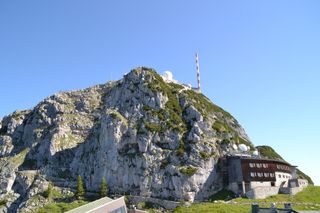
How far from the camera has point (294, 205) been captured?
94688 millimetres

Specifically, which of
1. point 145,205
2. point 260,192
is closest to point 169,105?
point 145,205

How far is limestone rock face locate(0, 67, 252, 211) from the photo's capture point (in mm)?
120188

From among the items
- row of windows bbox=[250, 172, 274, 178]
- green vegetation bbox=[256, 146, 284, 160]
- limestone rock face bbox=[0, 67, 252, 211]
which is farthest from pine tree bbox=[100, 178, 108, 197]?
green vegetation bbox=[256, 146, 284, 160]

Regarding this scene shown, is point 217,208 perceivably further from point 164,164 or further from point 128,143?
point 128,143

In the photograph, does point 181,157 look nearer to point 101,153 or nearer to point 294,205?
point 101,153

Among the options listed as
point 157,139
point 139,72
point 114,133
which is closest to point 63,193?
point 114,133

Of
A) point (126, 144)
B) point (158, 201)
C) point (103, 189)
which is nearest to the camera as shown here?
point (158, 201)

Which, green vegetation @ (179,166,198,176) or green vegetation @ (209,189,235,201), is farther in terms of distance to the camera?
green vegetation @ (179,166,198,176)

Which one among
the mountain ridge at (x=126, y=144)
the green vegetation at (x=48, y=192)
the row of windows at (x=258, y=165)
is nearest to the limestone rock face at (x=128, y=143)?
the mountain ridge at (x=126, y=144)

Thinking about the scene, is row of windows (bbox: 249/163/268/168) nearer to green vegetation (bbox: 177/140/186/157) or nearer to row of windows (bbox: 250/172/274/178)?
row of windows (bbox: 250/172/274/178)

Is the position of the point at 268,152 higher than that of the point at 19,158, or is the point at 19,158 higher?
the point at 268,152

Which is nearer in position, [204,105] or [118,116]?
[118,116]

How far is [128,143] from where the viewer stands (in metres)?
132

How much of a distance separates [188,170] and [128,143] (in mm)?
27036
